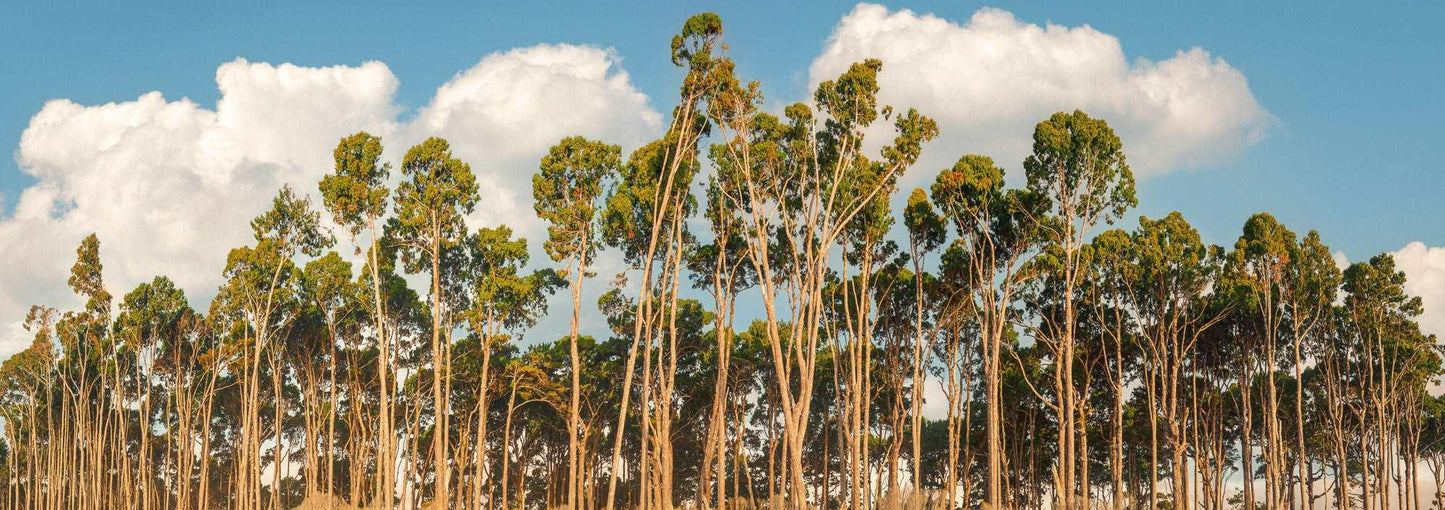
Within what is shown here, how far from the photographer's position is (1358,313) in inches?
1447

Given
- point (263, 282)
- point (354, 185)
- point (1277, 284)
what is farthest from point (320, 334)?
point (1277, 284)

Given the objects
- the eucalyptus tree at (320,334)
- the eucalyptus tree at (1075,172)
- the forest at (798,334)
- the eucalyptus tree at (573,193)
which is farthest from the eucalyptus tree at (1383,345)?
the eucalyptus tree at (320,334)

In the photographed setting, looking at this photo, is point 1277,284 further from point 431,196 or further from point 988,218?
point 431,196

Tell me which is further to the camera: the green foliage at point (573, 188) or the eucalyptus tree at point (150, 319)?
the eucalyptus tree at point (150, 319)

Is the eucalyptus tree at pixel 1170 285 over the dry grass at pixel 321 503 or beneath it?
over

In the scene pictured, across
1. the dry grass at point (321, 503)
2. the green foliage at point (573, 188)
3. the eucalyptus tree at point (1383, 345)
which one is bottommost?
the dry grass at point (321, 503)

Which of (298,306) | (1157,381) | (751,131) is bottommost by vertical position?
(1157,381)

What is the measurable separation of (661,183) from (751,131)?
3.99 meters

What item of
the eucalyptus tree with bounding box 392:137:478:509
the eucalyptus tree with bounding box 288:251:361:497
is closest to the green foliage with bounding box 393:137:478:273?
the eucalyptus tree with bounding box 392:137:478:509

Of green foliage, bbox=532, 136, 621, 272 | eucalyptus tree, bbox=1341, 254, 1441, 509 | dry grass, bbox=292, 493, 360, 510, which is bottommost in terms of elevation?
dry grass, bbox=292, 493, 360, 510

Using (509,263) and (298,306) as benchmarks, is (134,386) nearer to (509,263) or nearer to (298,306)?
(298,306)

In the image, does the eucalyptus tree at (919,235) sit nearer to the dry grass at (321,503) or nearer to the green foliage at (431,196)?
the green foliage at (431,196)

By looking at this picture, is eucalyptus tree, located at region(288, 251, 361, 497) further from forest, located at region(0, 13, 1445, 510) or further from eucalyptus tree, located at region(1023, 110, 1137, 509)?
eucalyptus tree, located at region(1023, 110, 1137, 509)

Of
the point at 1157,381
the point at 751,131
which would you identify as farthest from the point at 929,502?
the point at 751,131
